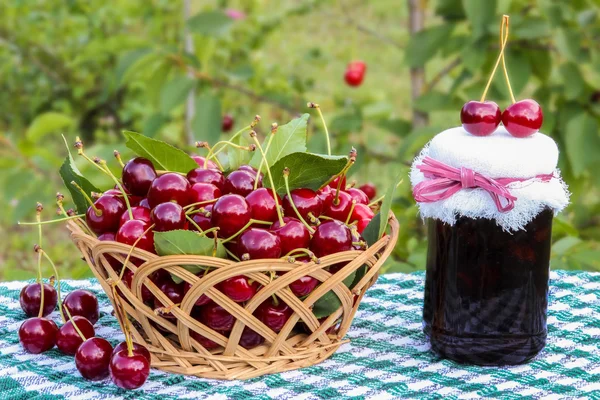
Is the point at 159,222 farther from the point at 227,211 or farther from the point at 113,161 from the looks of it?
the point at 113,161

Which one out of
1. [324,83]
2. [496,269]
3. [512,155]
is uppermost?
[324,83]

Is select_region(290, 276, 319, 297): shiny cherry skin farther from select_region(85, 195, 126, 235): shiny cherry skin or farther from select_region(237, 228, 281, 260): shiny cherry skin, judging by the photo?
select_region(85, 195, 126, 235): shiny cherry skin

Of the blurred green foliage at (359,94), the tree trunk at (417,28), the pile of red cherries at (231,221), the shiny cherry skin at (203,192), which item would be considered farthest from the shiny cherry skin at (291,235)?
the tree trunk at (417,28)

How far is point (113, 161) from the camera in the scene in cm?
219

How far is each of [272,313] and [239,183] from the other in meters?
0.17

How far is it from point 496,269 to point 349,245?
0.19m

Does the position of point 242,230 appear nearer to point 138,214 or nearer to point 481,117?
point 138,214

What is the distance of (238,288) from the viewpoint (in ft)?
3.02

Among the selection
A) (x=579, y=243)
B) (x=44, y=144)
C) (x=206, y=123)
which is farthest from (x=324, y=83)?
(x=579, y=243)

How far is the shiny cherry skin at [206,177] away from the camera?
3.47ft

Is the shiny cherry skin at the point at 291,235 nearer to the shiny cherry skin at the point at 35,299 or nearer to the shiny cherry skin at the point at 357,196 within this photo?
the shiny cherry skin at the point at 357,196

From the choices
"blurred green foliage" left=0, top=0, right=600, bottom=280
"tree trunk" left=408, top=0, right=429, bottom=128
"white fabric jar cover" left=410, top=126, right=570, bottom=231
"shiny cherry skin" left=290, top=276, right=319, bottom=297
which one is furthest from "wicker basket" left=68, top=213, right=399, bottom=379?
"tree trunk" left=408, top=0, right=429, bottom=128

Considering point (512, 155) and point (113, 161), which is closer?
point (512, 155)

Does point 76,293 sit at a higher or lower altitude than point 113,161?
lower
